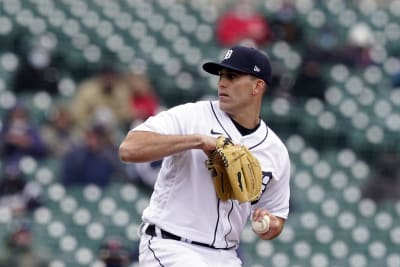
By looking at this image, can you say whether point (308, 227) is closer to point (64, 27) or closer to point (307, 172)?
point (307, 172)

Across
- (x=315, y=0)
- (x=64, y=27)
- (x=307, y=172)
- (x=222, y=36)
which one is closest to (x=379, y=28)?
(x=315, y=0)

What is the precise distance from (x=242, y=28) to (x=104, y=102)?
2.19m

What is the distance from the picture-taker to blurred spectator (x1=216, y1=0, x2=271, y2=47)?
36.4 ft

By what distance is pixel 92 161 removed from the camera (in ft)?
29.2

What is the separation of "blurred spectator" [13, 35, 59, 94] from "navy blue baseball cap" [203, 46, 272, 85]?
223 inches

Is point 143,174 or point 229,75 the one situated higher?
point 229,75

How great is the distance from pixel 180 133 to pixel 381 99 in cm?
688

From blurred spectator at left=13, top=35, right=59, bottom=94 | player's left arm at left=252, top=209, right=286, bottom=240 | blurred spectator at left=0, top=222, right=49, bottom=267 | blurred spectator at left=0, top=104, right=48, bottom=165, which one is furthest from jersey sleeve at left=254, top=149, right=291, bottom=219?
blurred spectator at left=13, top=35, right=59, bottom=94

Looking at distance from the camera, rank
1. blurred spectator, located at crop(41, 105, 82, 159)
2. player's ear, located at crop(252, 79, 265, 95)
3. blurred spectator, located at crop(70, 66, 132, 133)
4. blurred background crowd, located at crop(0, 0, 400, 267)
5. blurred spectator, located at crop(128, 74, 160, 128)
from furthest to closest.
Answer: blurred spectator, located at crop(128, 74, 160, 128), blurred spectator, located at crop(70, 66, 132, 133), blurred spectator, located at crop(41, 105, 82, 159), blurred background crowd, located at crop(0, 0, 400, 267), player's ear, located at crop(252, 79, 265, 95)

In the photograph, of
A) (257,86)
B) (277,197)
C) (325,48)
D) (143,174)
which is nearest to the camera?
(257,86)

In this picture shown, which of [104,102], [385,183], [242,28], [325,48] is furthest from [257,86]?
[325,48]

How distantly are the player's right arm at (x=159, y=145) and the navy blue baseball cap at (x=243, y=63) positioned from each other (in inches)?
15.0

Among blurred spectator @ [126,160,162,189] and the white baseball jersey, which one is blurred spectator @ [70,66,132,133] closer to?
blurred spectator @ [126,160,162,189]

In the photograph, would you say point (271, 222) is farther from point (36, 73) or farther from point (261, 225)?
point (36, 73)
